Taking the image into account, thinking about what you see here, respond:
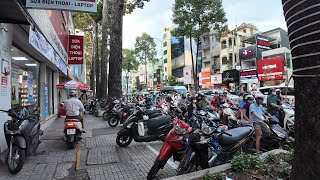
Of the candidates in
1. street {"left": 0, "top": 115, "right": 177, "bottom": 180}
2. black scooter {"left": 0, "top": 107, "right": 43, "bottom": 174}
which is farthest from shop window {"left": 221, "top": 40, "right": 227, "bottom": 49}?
black scooter {"left": 0, "top": 107, "right": 43, "bottom": 174}

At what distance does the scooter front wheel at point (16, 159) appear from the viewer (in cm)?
545

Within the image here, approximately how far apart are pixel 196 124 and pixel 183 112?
5.72 meters

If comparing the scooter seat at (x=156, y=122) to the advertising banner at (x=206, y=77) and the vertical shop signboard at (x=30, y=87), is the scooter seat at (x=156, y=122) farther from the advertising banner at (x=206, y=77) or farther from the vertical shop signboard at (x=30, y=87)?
the advertising banner at (x=206, y=77)

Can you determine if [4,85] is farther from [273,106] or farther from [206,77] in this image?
[206,77]

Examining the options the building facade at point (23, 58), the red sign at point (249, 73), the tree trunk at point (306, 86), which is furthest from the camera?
the red sign at point (249, 73)

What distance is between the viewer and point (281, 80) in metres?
34.1

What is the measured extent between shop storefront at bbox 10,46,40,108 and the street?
1745 millimetres

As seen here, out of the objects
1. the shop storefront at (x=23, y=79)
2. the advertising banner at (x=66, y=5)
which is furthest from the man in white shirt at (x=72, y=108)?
the advertising banner at (x=66, y=5)

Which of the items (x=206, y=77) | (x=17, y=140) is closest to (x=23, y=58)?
(x=17, y=140)

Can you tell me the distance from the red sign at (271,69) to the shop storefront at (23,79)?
27.9m

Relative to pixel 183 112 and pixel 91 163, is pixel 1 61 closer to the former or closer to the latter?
pixel 91 163

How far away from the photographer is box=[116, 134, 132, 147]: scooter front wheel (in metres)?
8.04

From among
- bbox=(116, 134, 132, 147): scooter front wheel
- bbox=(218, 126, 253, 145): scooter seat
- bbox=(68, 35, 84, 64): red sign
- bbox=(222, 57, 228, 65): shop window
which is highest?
bbox=(222, 57, 228, 65): shop window

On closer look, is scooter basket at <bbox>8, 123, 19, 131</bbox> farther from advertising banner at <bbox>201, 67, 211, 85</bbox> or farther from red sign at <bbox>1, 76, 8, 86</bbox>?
advertising banner at <bbox>201, 67, 211, 85</bbox>
